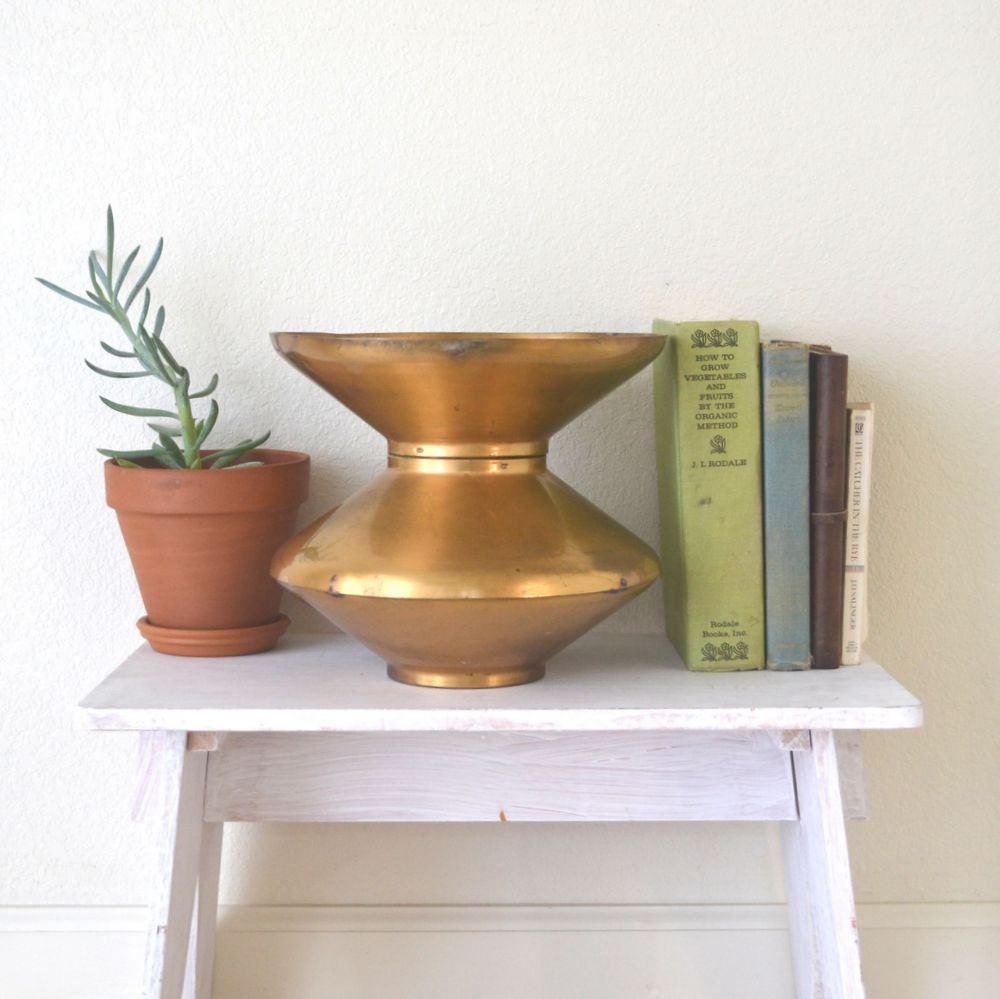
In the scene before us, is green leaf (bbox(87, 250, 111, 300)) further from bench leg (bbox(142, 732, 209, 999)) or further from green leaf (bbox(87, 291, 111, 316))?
bench leg (bbox(142, 732, 209, 999))

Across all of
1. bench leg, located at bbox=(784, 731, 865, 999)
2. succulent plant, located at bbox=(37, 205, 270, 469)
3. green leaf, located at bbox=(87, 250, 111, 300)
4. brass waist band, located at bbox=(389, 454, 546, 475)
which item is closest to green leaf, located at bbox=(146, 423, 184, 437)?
succulent plant, located at bbox=(37, 205, 270, 469)

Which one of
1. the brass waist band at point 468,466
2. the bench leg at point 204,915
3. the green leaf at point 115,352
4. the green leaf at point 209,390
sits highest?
the green leaf at point 115,352

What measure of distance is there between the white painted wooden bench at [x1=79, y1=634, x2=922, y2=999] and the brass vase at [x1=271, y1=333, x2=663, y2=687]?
0.05 m

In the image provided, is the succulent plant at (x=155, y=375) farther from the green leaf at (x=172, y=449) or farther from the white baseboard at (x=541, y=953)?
the white baseboard at (x=541, y=953)

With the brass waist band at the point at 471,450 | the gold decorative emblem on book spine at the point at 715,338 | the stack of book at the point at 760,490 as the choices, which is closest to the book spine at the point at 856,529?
the stack of book at the point at 760,490

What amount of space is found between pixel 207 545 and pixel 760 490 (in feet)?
1.39

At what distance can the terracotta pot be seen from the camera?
0.95 meters

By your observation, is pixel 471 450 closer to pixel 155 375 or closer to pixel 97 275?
pixel 155 375

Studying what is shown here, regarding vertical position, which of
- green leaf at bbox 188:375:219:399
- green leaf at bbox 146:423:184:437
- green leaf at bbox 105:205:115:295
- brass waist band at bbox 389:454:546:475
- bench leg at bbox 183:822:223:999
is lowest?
bench leg at bbox 183:822:223:999

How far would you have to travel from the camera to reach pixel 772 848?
44.9 inches

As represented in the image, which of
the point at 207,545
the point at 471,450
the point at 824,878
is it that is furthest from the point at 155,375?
the point at 824,878

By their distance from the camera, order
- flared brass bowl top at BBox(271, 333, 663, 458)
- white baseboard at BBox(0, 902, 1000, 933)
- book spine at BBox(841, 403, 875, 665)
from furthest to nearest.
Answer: white baseboard at BBox(0, 902, 1000, 933), book spine at BBox(841, 403, 875, 665), flared brass bowl top at BBox(271, 333, 663, 458)

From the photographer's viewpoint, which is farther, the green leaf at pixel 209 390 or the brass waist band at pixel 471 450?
the green leaf at pixel 209 390

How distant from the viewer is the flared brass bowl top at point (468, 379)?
86 cm
